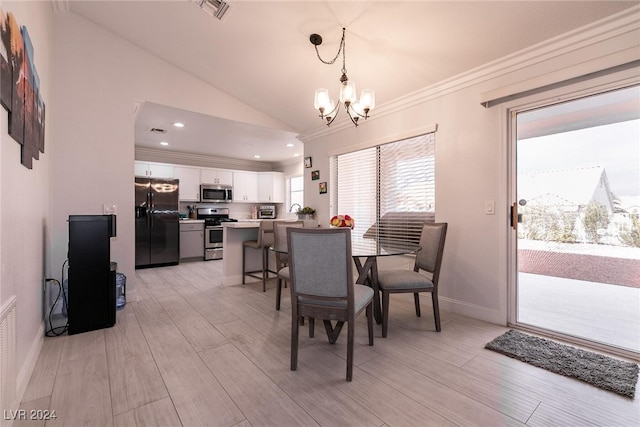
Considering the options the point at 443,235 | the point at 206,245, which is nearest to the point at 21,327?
the point at 443,235

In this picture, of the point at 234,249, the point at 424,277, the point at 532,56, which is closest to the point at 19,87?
the point at 234,249

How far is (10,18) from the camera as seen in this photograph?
145 cm

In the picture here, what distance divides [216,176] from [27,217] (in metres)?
4.84

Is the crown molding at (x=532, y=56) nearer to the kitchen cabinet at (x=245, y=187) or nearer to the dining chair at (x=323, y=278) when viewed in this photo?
the dining chair at (x=323, y=278)

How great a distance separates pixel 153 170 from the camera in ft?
18.7

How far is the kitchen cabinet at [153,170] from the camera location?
556 cm

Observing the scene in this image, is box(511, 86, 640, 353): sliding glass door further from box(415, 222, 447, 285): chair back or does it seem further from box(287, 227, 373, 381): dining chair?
box(287, 227, 373, 381): dining chair

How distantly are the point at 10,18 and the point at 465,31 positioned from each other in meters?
3.00

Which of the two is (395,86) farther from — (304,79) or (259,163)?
(259,163)

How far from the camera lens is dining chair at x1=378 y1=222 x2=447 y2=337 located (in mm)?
2402

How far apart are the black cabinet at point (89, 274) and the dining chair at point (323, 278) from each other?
1863 millimetres

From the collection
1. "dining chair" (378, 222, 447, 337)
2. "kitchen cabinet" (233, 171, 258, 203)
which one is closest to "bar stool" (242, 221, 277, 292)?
"dining chair" (378, 222, 447, 337)

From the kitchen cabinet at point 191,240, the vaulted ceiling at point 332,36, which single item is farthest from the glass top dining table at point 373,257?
the kitchen cabinet at point 191,240

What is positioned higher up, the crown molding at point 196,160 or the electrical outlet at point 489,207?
the crown molding at point 196,160
